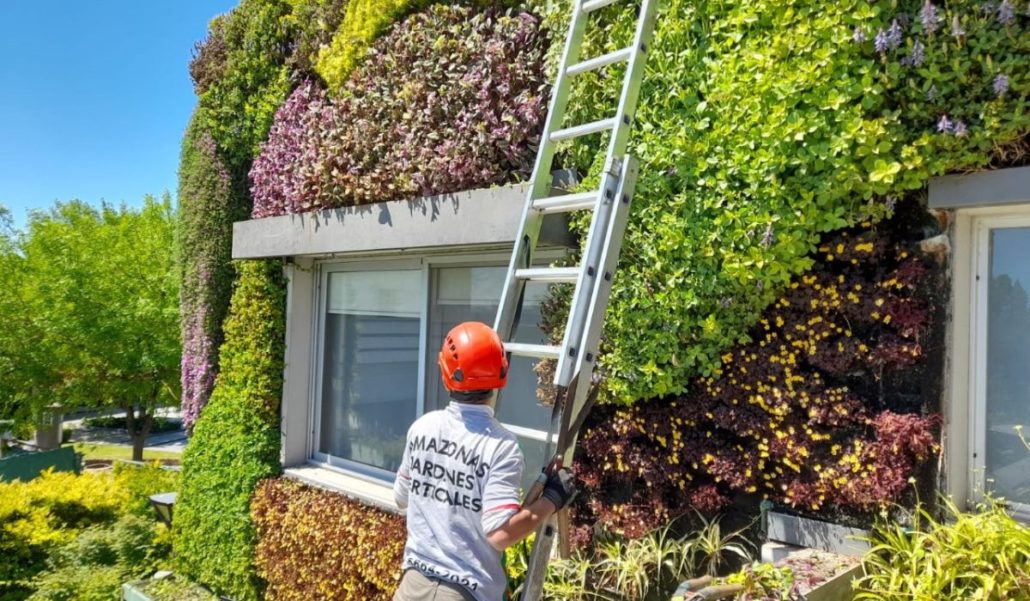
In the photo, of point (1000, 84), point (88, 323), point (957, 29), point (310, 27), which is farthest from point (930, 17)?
point (88, 323)

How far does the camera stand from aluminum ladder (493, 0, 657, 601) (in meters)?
2.90

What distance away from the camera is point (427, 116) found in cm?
473

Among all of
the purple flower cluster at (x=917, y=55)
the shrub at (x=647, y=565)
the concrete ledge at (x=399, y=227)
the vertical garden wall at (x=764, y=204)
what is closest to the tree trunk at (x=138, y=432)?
the concrete ledge at (x=399, y=227)

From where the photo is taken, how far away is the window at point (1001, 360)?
2.90m

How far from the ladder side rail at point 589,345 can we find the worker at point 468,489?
25 centimetres

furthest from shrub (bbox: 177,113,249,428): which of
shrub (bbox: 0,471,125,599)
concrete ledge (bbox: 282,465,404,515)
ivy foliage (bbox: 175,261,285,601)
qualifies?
shrub (bbox: 0,471,125,599)

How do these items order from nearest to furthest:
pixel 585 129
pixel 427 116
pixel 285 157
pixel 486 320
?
pixel 585 129 < pixel 427 116 < pixel 486 320 < pixel 285 157

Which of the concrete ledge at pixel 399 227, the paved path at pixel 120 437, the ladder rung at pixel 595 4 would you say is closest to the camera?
the ladder rung at pixel 595 4

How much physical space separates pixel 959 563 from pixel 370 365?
438 cm

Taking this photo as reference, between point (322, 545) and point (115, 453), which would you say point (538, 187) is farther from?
point (115, 453)

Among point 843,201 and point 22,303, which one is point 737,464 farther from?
point 22,303

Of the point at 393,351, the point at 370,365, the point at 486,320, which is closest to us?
the point at 486,320

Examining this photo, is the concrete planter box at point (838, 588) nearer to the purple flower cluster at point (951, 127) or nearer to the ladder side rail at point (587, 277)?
the ladder side rail at point (587, 277)

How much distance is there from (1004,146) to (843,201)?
598 millimetres
